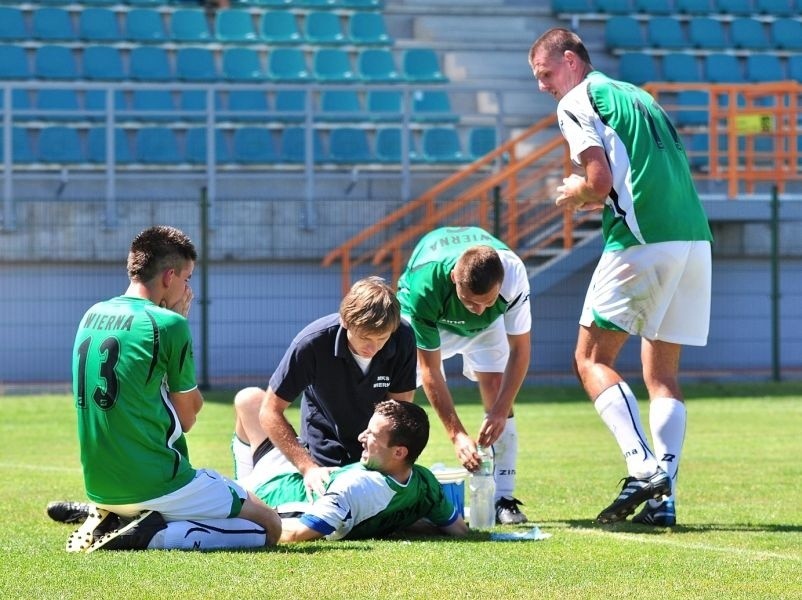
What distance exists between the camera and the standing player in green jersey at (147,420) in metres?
6.19

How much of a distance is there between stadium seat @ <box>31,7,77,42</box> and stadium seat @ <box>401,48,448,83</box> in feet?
16.3

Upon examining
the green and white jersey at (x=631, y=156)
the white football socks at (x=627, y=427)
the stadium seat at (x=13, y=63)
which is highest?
the stadium seat at (x=13, y=63)

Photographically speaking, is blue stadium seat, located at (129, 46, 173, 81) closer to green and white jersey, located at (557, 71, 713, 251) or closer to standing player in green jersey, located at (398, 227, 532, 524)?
standing player in green jersey, located at (398, 227, 532, 524)

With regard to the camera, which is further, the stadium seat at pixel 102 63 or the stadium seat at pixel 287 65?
the stadium seat at pixel 287 65

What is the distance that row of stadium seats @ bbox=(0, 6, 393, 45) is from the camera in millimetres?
21844

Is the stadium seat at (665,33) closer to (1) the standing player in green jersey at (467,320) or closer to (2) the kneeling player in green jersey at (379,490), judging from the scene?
(1) the standing player in green jersey at (467,320)

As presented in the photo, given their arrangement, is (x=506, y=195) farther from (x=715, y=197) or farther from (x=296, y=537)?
(x=296, y=537)

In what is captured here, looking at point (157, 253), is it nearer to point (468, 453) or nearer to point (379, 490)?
point (379, 490)

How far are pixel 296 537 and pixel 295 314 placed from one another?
11897 mm

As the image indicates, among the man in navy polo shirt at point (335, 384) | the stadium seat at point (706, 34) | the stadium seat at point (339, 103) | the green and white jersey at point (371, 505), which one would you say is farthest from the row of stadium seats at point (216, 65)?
the green and white jersey at point (371, 505)

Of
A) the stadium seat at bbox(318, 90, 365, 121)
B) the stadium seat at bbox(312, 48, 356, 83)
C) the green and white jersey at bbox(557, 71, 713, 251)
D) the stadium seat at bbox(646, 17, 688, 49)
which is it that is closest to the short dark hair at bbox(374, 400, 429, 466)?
the green and white jersey at bbox(557, 71, 713, 251)

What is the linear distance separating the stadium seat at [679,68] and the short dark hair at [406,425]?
59.5 feet

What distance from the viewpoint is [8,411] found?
15523 mm

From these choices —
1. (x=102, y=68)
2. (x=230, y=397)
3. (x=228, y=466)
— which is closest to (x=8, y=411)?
(x=230, y=397)
